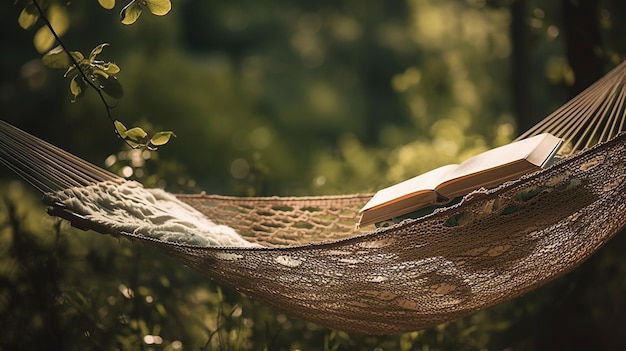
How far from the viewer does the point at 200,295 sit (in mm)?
2436

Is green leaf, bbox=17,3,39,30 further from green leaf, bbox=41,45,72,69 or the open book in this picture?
the open book

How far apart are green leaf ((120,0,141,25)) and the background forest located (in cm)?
48

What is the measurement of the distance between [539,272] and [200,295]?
1275 millimetres

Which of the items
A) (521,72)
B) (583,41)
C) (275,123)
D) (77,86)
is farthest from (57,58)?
(275,123)

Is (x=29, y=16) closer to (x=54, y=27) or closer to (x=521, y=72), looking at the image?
(x=54, y=27)

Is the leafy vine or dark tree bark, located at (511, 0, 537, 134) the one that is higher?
dark tree bark, located at (511, 0, 537, 134)

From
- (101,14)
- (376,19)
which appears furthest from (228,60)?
(101,14)

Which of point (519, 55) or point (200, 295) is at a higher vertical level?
point (519, 55)

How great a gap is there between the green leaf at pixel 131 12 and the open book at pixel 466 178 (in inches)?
23.0

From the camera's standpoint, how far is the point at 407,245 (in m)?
1.35

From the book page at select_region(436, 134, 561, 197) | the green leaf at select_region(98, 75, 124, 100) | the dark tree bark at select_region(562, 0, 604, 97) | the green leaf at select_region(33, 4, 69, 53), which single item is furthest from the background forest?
the book page at select_region(436, 134, 561, 197)

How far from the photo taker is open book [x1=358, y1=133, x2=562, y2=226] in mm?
1447

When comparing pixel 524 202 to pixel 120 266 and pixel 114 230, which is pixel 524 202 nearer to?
pixel 114 230

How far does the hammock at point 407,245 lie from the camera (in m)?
1.31
